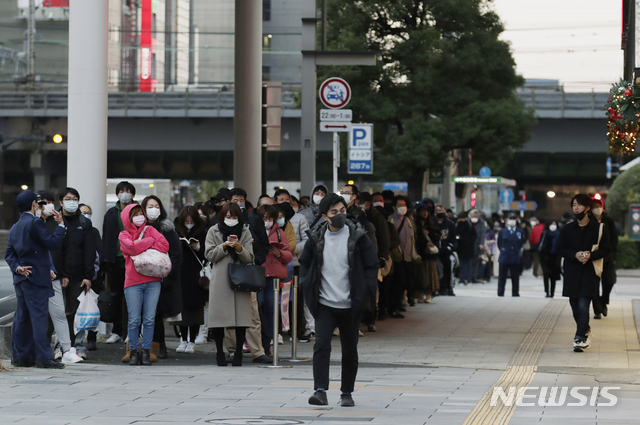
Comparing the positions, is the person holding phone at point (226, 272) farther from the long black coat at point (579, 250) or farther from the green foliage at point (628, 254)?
the green foliage at point (628, 254)

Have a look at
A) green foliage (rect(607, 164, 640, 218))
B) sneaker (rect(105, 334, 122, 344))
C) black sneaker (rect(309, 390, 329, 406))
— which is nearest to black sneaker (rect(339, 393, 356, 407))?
black sneaker (rect(309, 390, 329, 406))

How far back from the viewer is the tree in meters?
33.3

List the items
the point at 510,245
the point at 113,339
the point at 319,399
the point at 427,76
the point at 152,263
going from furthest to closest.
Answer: the point at 427,76, the point at 510,245, the point at 113,339, the point at 152,263, the point at 319,399

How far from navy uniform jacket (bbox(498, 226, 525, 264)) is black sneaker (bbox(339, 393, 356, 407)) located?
14.4 meters

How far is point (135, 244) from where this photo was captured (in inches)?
445

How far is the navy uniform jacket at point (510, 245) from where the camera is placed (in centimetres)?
2275

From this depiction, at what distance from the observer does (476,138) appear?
3481 centimetres

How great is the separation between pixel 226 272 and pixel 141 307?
985mm

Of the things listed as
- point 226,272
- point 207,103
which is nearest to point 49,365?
point 226,272

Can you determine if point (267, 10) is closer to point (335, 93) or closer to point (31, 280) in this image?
point (335, 93)

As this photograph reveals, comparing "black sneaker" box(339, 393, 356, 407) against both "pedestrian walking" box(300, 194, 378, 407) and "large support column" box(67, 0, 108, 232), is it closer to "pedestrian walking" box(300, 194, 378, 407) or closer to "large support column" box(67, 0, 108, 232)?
"pedestrian walking" box(300, 194, 378, 407)

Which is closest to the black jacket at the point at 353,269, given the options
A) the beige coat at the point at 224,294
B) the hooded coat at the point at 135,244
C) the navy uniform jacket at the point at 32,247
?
the beige coat at the point at 224,294

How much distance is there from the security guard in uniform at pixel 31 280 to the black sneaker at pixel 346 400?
3.57 meters

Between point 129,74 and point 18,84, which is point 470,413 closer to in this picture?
point 18,84
